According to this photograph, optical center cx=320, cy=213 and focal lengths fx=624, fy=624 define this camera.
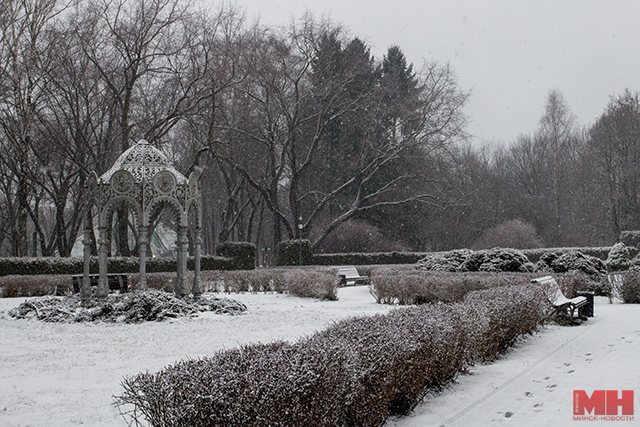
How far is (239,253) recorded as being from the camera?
3316 centimetres

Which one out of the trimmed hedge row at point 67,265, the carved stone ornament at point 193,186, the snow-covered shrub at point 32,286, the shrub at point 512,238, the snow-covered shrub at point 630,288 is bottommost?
the snow-covered shrub at point 630,288

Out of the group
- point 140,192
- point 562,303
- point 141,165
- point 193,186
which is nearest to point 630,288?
point 562,303

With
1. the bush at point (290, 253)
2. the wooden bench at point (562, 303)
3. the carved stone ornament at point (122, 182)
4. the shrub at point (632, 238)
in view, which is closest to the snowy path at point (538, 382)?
the wooden bench at point (562, 303)

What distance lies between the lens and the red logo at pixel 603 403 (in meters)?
5.70

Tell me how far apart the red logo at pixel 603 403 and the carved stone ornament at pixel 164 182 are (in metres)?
10.9

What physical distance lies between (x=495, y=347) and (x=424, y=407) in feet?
9.12

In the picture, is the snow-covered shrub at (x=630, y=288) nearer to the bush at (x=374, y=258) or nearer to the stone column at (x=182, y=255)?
the stone column at (x=182, y=255)

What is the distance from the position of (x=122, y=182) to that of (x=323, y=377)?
463 inches

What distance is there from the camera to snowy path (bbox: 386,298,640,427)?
5.69 meters

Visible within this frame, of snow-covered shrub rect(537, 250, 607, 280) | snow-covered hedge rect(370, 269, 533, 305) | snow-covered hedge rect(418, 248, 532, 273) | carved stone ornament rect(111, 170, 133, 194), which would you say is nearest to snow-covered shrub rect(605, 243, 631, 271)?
snow-covered shrub rect(537, 250, 607, 280)

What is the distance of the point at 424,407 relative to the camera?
20.3 ft

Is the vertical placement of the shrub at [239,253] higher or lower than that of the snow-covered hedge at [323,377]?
A: higher

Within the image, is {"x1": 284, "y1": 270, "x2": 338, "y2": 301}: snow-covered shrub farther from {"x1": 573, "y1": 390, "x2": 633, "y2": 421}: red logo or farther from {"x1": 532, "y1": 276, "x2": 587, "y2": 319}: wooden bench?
{"x1": 573, "y1": 390, "x2": 633, "y2": 421}: red logo

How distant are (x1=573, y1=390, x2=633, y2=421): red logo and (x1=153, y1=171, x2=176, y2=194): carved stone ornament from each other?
10.9m
